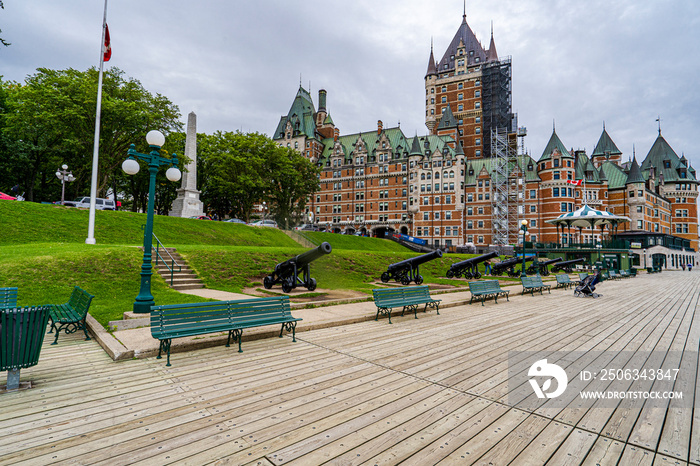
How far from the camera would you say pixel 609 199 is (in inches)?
2579

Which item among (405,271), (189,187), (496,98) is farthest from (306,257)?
(496,98)

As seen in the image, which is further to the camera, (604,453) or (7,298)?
(7,298)

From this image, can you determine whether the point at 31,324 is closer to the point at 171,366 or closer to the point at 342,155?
the point at 171,366

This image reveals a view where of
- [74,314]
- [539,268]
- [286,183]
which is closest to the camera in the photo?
[74,314]

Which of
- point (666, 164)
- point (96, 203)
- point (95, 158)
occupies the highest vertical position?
point (666, 164)

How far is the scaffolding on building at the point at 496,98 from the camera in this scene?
7119cm

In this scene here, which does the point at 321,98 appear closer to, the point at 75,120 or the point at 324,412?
the point at 75,120

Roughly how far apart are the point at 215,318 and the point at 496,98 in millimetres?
79590

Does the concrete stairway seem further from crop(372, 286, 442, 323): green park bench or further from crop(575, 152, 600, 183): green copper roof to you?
crop(575, 152, 600, 183): green copper roof

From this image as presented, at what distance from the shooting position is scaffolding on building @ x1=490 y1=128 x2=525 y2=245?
60.7 metres

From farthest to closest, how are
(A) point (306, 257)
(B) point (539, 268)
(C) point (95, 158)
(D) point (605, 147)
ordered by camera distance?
(D) point (605, 147) → (B) point (539, 268) → (C) point (95, 158) → (A) point (306, 257)

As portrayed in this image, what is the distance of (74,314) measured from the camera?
7191mm

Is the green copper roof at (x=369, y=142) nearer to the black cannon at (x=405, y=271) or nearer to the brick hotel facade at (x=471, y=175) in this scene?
the brick hotel facade at (x=471, y=175)

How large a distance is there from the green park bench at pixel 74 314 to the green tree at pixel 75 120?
86.5 ft
